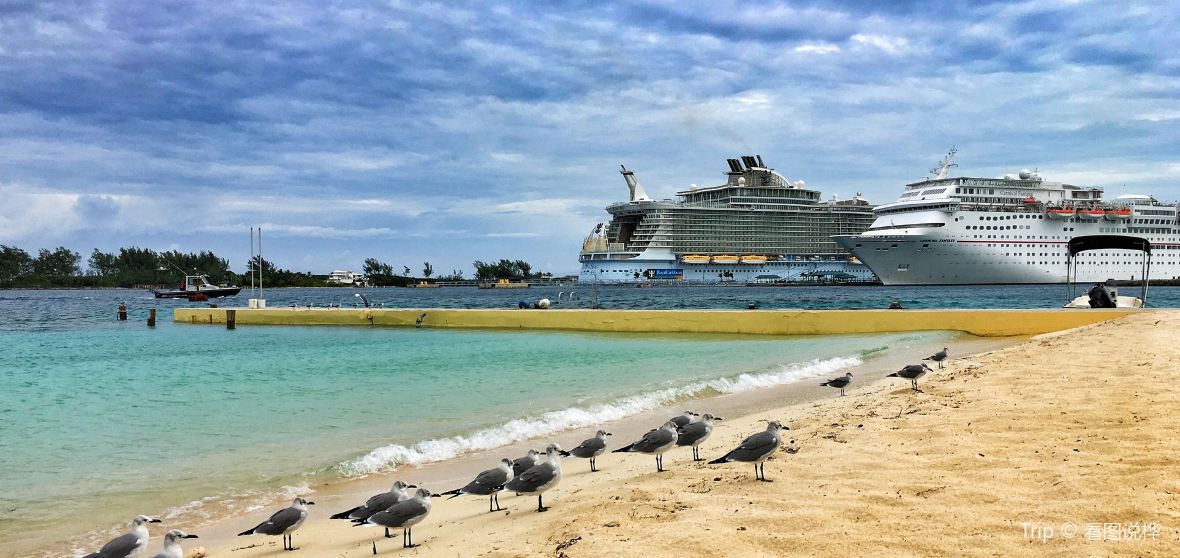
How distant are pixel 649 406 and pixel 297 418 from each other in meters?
4.13

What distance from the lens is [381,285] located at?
128625mm

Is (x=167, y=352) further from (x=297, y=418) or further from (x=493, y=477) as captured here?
(x=493, y=477)

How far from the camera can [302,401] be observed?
10328 mm

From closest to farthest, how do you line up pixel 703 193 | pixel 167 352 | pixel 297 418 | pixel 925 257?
pixel 297 418
pixel 167 352
pixel 925 257
pixel 703 193

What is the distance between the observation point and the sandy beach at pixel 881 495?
3.37 m

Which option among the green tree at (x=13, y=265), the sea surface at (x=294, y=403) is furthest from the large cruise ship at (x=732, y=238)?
the green tree at (x=13, y=265)

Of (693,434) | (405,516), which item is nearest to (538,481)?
(405,516)

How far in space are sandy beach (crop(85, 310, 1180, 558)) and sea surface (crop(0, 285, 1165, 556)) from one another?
38.6 inches

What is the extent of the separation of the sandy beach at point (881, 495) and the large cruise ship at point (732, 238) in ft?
252

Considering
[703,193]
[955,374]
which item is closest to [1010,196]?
[703,193]

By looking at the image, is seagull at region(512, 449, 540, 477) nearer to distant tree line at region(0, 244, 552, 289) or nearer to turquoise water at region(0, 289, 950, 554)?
turquoise water at region(0, 289, 950, 554)

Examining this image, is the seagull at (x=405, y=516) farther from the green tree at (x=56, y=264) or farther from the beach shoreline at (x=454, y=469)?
the green tree at (x=56, y=264)

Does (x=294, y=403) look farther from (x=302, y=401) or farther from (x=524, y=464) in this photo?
(x=524, y=464)

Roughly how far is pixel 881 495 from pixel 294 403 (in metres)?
8.20
